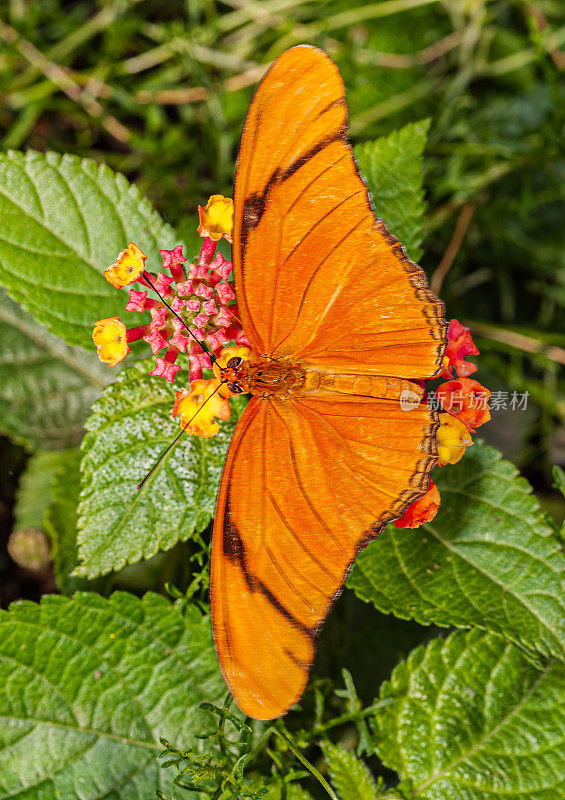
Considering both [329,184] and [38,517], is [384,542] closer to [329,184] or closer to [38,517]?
[329,184]

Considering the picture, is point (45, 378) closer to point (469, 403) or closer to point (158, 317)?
point (158, 317)

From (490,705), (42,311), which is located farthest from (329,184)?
(490,705)

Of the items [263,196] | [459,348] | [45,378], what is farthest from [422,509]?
[45,378]

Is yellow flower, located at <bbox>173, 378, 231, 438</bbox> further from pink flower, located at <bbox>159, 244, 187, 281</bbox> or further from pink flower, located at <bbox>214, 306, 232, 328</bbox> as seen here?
pink flower, located at <bbox>159, 244, 187, 281</bbox>

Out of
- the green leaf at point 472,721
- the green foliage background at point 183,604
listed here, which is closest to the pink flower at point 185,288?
the green foliage background at point 183,604

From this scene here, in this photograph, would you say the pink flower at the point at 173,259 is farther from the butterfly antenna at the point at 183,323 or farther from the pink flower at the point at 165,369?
the pink flower at the point at 165,369

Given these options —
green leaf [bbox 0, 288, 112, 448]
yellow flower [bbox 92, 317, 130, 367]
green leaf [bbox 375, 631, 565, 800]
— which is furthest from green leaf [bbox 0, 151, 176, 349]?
green leaf [bbox 375, 631, 565, 800]
